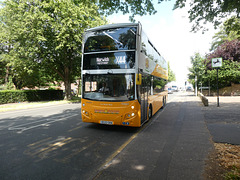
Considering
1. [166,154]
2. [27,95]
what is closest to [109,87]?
[166,154]

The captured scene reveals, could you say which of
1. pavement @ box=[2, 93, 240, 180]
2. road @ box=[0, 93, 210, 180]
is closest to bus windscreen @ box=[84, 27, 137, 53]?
road @ box=[0, 93, 210, 180]

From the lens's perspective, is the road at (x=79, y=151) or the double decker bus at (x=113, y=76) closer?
the road at (x=79, y=151)

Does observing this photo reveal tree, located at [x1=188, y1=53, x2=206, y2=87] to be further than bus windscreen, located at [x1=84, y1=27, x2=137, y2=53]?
Yes

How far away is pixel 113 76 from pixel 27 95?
20827 mm

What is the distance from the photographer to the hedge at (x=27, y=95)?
65.8 feet

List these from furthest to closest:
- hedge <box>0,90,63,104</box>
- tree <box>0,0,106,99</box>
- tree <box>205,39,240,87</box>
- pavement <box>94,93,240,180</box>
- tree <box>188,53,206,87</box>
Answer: tree <box>188,53,206,87</box>, tree <box>205,39,240,87</box>, hedge <box>0,90,63,104</box>, tree <box>0,0,106,99</box>, pavement <box>94,93,240,180</box>

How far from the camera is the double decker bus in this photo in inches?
252

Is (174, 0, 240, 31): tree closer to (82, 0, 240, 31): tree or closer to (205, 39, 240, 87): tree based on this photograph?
(82, 0, 240, 31): tree

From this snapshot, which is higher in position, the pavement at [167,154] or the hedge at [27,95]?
the hedge at [27,95]

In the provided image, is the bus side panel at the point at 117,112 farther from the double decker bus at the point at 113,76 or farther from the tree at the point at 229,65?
the tree at the point at 229,65

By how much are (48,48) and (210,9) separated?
61.5 ft

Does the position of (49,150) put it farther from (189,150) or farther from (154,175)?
(189,150)

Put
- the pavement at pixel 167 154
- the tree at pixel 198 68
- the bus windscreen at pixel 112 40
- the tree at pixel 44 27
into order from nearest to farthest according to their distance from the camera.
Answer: the pavement at pixel 167 154
the bus windscreen at pixel 112 40
the tree at pixel 44 27
the tree at pixel 198 68

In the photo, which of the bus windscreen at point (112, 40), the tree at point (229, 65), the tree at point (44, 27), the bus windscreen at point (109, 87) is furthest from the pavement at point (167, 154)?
A: the tree at point (229, 65)
